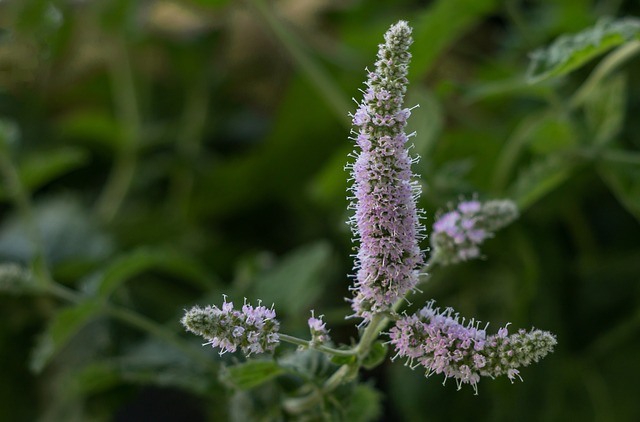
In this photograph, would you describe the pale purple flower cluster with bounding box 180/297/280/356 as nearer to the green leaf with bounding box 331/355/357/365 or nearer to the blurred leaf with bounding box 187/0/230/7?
the green leaf with bounding box 331/355/357/365

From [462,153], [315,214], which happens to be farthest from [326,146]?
[462,153]

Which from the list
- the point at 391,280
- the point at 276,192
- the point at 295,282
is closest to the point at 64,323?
the point at 295,282

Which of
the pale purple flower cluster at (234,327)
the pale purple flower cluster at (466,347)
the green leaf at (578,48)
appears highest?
the green leaf at (578,48)

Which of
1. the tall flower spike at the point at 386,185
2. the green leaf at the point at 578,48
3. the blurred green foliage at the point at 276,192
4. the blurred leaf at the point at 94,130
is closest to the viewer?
the tall flower spike at the point at 386,185

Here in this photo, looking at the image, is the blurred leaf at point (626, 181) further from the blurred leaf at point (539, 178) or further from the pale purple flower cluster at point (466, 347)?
the pale purple flower cluster at point (466, 347)

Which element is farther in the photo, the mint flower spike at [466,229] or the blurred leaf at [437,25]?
the blurred leaf at [437,25]

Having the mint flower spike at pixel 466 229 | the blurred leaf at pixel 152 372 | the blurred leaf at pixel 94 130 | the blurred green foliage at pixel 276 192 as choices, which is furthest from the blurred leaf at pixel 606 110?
Result: the blurred leaf at pixel 94 130

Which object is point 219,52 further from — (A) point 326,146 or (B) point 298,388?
(B) point 298,388
